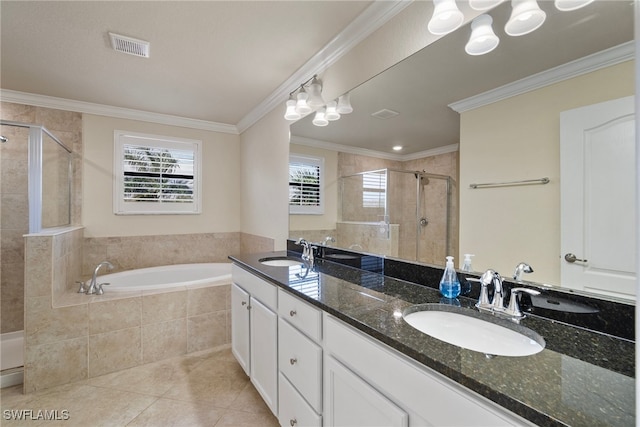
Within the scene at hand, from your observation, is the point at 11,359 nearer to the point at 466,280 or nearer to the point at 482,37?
the point at 466,280

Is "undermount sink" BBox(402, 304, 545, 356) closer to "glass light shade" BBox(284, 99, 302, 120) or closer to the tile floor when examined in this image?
the tile floor

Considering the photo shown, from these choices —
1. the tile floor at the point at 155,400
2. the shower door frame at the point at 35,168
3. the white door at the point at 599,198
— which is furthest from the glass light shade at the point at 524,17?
the shower door frame at the point at 35,168

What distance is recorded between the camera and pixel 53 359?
2.13 m

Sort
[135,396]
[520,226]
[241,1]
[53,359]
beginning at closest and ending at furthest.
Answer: [520,226]
[241,1]
[135,396]
[53,359]

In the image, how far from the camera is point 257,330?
6.03 feet

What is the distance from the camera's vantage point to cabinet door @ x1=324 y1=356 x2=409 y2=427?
34.9 inches

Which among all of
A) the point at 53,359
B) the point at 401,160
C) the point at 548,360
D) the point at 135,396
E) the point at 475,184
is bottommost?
the point at 135,396

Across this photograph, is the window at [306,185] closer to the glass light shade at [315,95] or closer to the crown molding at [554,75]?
the glass light shade at [315,95]

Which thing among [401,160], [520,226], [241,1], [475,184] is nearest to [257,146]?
[241,1]

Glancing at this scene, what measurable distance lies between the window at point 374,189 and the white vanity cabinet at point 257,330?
2.60 feet

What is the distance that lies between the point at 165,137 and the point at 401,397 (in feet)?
11.9

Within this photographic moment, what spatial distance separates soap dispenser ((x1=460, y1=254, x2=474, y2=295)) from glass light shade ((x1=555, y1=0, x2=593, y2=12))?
926mm

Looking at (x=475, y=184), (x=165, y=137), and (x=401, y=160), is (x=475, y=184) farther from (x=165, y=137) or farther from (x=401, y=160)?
(x=165, y=137)

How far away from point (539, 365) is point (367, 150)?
1.40 m
